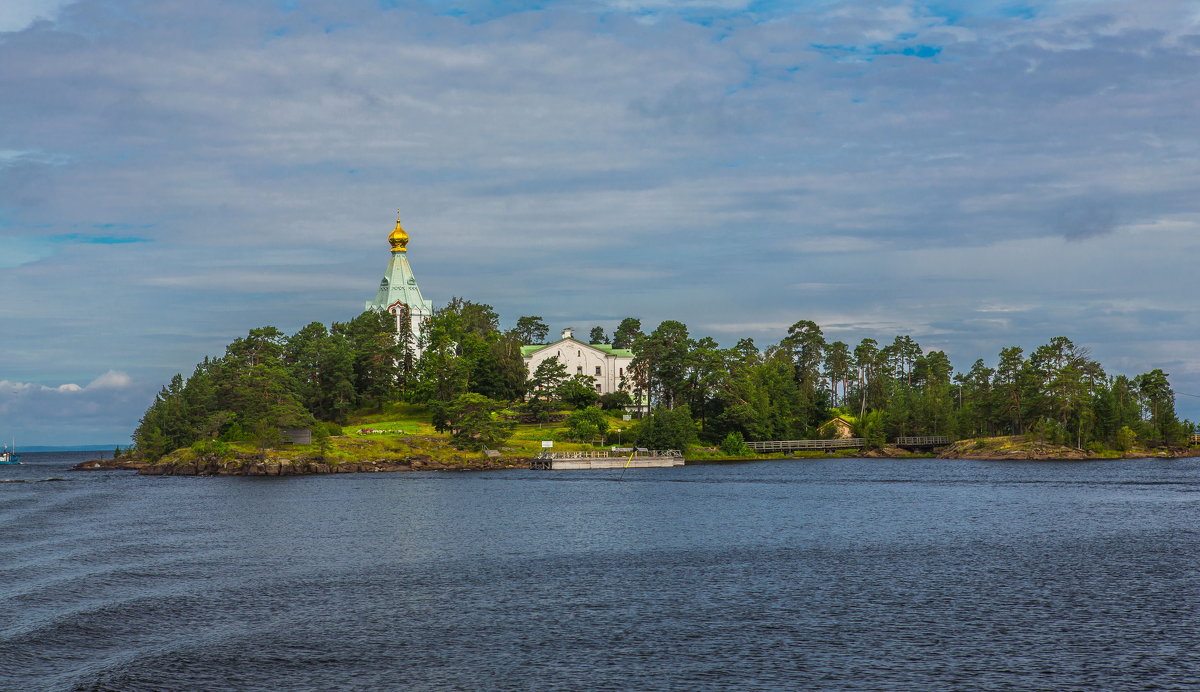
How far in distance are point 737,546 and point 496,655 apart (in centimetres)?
2548

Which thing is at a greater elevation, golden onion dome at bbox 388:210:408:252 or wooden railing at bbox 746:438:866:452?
golden onion dome at bbox 388:210:408:252

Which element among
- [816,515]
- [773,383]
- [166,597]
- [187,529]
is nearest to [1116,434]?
[773,383]

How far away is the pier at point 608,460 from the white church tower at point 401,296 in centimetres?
5217

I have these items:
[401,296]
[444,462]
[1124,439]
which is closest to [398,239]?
[401,296]

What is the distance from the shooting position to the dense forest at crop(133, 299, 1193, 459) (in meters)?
146

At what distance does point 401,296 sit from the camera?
176375 millimetres

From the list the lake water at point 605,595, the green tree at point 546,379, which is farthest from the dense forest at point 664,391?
the lake water at point 605,595

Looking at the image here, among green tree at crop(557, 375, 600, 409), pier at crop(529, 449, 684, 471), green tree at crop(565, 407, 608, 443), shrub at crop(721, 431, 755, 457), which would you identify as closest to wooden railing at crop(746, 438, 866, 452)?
shrub at crop(721, 431, 755, 457)

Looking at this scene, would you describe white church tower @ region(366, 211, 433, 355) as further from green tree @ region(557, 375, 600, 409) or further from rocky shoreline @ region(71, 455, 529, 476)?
rocky shoreline @ region(71, 455, 529, 476)

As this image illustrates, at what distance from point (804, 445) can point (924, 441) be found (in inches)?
824

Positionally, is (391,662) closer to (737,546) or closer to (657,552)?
(657,552)

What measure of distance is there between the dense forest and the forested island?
0.32 m

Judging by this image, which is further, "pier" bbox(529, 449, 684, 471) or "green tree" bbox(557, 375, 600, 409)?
"green tree" bbox(557, 375, 600, 409)

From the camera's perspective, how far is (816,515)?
70.3 metres
